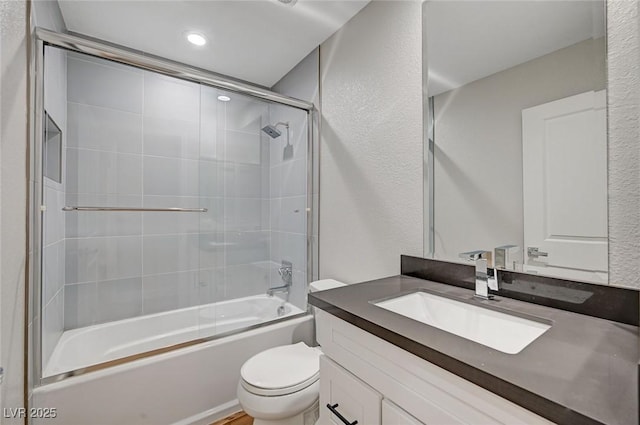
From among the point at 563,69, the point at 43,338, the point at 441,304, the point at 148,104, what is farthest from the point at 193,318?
the point at 563,69

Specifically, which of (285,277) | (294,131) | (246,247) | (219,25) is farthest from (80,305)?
(219,25)

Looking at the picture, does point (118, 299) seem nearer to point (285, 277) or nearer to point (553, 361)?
point (285, 277)

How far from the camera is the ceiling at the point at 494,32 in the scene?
0.89 meters

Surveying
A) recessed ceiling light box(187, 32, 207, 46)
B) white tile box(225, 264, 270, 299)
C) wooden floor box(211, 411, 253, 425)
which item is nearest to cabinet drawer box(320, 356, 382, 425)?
wooden floor box(211, 411, 253, 425)

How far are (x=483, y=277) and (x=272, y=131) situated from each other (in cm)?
179

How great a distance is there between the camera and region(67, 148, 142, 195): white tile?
68.2 inches

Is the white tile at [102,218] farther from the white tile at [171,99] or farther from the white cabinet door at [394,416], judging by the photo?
the white cabinet door at [394,416]

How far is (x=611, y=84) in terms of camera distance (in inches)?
31.8

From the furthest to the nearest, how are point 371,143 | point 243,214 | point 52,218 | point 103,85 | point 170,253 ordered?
1. point 243,214
2. point 170,253
3. point 103,85
4. point 371,143
5. point 52,218

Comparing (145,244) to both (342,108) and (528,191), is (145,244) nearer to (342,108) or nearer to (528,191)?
(342,108)

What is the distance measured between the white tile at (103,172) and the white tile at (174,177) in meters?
0.10

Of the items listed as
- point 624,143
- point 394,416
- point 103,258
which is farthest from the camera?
point 103,258

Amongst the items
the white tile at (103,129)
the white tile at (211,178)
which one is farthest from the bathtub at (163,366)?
the white tile at (103,129)

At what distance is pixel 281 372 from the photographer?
1351 millimetres
